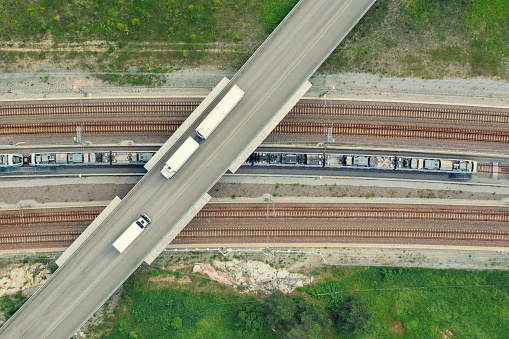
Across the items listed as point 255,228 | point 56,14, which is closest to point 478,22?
point 255,228

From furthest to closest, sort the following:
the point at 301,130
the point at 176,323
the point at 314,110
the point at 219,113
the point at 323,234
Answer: the point at 301,130 → the point at 314,110 → the point at 323,234 → the point at 176,323 → the point at 219,113

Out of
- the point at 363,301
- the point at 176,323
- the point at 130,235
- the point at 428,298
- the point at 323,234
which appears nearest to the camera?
the point at 130,235

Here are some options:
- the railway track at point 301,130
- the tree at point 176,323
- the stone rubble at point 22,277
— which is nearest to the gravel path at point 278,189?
the railway track at point 301,130

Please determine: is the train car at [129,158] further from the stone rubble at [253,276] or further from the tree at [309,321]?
the tree at [309,321]

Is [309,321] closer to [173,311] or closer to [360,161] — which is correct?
[173,311]

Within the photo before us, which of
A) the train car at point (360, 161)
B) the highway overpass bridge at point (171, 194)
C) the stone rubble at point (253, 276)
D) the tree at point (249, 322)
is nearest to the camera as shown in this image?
the highway overpass bridge at point (171, 194)

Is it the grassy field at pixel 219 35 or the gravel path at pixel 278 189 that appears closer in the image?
the grassy field at pixel 219 35

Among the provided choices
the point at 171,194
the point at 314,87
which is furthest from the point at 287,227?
the point at 314,87
